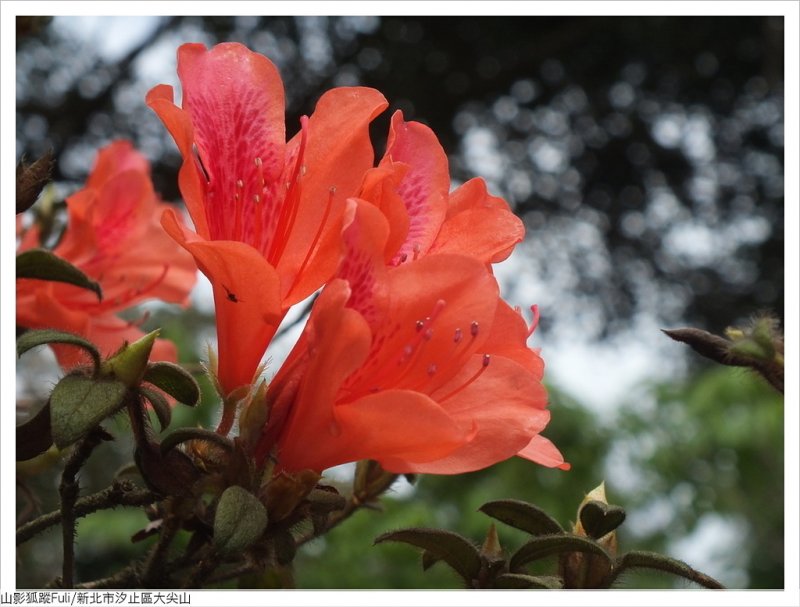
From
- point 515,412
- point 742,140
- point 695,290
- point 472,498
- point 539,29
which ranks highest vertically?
point 539,29

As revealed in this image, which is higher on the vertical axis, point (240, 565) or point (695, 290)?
point (695, 290)

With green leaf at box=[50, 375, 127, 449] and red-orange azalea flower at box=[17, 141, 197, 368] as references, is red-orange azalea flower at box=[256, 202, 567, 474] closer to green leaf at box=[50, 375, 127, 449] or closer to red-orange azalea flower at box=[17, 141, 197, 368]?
green leaf at box=[50, 375, 127, 449]

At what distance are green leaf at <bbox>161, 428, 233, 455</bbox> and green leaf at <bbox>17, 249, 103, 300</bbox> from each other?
0.66ft

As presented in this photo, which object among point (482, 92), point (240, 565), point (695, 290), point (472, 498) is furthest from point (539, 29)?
point (240, 565)

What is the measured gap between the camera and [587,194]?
541 centimetres

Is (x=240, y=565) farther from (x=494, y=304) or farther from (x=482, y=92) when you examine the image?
(x=482, y=92)

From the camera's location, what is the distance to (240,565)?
0.91 metres

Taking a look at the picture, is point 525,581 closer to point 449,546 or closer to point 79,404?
point 449,546

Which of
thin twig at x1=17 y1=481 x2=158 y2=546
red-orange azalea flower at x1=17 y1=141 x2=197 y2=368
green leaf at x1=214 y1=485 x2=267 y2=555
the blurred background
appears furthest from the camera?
the blurred background

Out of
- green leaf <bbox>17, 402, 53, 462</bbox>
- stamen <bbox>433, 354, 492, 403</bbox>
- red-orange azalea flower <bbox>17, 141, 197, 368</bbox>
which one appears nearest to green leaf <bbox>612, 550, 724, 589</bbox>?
stamen <bbox>433, 354, 492, 403</bbox>

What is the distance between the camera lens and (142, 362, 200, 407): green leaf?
0.69 meters

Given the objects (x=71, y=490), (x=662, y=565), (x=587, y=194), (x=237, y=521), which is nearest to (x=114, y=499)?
(x=71, y=490)

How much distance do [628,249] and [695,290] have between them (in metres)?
0.43

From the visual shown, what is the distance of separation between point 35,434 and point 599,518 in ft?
1.33
